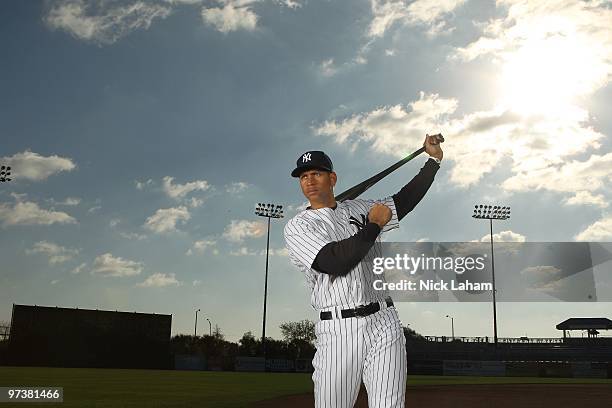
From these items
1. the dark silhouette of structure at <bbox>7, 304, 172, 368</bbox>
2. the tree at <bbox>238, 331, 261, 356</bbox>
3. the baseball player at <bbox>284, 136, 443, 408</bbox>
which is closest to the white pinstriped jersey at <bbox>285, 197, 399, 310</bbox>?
the baseball player at <bbox>284, 136, 443, 408</bbox>

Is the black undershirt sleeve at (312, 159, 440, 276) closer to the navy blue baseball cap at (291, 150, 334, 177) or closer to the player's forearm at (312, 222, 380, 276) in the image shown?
the player's forearm at (312, 222, 380, 276)

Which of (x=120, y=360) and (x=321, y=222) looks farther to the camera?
(x=120, y=360)

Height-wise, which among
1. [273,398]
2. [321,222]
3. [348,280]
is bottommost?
[273,398]

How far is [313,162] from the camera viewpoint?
4055mm

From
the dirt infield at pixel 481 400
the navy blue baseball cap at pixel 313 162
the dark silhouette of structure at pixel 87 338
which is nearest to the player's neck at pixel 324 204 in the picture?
the navy blue baseball cap at pixel 313 162

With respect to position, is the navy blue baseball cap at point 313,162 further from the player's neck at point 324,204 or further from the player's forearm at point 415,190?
the player's forearm at point 415,190

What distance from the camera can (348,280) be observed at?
401 cm

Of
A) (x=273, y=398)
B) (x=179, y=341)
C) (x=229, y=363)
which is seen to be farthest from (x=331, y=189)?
(x=179, y=341)

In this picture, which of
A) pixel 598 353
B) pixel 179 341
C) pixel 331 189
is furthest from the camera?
pixel 179 341

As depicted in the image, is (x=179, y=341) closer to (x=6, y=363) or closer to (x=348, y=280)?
(x=6, y=363)

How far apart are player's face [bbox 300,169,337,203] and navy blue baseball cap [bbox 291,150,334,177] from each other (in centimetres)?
5

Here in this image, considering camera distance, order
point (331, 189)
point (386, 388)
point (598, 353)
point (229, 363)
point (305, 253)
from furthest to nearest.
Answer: point (598, 353)
point (229, 363)
point (331, 189)
point (305, 253)
point (386, 388)

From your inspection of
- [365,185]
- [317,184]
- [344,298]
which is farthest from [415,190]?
[344,298]

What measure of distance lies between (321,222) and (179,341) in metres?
92.6
